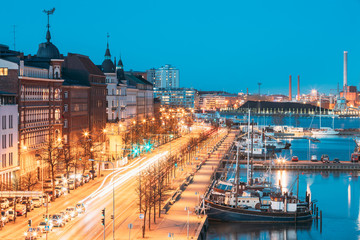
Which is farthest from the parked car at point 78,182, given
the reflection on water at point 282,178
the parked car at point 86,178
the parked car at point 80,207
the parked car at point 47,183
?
the reflection on water at point 282,178

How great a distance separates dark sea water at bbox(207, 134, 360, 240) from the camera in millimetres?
52344

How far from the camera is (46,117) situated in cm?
6819

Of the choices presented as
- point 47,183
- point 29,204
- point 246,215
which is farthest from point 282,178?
point 29,204

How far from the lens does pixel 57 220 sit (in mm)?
41594

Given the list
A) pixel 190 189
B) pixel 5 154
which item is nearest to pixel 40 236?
pixel 5 154

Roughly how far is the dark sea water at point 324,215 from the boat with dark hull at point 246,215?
61 centimetres

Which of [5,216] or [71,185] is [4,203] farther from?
[71,185]

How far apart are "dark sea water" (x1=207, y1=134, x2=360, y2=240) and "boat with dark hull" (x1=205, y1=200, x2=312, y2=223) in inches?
24.0

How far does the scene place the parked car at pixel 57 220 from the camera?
41406mm

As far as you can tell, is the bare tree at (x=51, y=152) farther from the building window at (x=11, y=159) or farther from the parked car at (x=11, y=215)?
the parked car at (x=11, y=215)

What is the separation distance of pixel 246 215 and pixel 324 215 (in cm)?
1055

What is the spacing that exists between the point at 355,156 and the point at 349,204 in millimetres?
42404

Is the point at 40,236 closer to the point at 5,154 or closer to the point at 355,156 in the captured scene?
the point at 5,154

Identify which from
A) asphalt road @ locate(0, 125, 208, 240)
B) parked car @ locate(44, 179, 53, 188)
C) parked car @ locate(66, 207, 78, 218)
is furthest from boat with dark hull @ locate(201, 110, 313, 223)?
parked car @ locate(44, 179, 53, 188)
